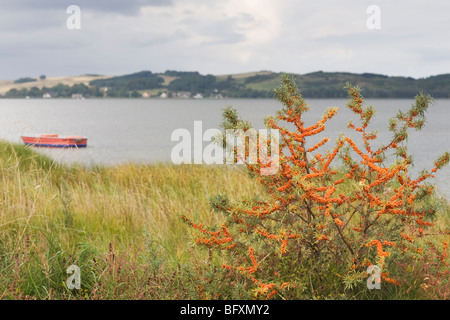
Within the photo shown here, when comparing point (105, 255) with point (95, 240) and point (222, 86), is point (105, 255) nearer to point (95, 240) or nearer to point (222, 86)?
point (95, 240)

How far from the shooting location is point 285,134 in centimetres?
389

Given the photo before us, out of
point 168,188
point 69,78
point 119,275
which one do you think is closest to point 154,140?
point 168,188

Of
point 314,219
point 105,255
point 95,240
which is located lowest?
point 95,240

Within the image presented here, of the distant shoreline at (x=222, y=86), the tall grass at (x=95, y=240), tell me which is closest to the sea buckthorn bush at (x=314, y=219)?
the tall grass at (x=95, y=240)

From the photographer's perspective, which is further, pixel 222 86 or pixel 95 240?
pixel 222 86

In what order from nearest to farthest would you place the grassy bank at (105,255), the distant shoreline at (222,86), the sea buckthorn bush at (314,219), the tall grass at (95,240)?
the sea buckthorn bush at (314,219)
the grassy bank at (105,255)
the tall grass at (95,240)
the distant shoreline at (222,86)

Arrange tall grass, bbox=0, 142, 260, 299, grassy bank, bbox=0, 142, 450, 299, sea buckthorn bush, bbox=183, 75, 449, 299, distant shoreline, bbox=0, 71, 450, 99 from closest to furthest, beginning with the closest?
sea buckthorn bush, bbox=183, 75, 449, 299
grassy bank, bbox=0, 142, 450, 299
tall grass, bbox=0, 142, 260, 299
distant shoreline, bbox=0, 71, 450, 99

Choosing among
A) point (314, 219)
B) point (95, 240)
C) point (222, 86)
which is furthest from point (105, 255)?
point (222, 86)

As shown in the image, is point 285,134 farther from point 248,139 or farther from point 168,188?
point 168,188

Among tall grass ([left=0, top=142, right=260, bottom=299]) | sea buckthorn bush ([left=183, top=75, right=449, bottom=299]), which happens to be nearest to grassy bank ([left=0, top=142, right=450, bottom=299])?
tall grass ([left=0, top=142, right=260, bottom=299])

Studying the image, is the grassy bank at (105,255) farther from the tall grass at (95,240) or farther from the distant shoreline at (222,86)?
the distant shoreline at (222,86)

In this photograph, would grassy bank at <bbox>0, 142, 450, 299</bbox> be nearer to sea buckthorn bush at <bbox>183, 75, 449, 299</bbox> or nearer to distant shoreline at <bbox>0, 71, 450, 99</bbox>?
sea buckthorn bush at <bbox>183, 75, 449, 299</bbox>

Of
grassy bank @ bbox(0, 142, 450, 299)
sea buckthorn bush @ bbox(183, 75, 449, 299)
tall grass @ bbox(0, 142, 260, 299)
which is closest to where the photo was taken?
sea buckthorn bush @ bbox(183, 75, 449, 299)
